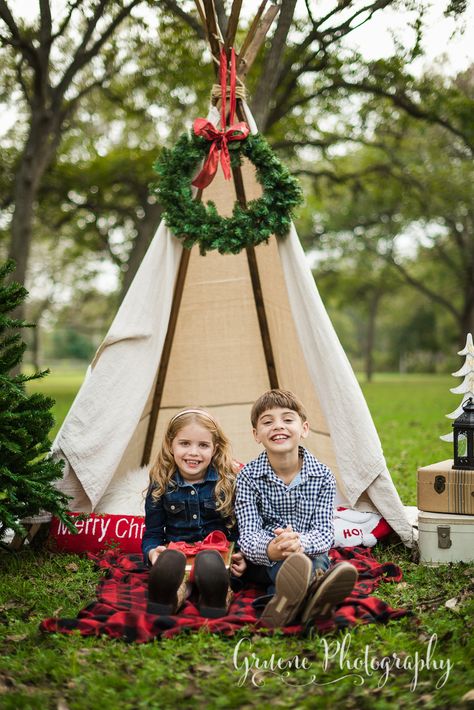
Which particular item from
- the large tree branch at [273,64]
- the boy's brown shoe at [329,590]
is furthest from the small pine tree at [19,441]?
the large tree branch at [273,64]

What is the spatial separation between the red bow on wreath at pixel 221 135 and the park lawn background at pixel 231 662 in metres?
2.61

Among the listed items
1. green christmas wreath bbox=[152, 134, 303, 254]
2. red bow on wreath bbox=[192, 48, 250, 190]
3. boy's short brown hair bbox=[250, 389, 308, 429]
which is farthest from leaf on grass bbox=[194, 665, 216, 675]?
red bow on wreath bbox=[192, 48, 250, 190]

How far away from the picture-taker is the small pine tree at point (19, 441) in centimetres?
399

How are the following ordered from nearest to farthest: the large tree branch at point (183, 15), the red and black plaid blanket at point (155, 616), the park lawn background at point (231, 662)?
the park lawn background at point (231, 662) < the red and black plaid blanket at point (155, 616) < the large tree branch at point (183, 15)

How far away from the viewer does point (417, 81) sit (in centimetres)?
1066

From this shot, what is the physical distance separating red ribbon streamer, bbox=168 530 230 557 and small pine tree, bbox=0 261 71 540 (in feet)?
2.94

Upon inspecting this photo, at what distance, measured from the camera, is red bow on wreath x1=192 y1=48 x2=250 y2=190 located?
4688 mm

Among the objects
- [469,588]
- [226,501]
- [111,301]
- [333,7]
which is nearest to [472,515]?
[469,588]

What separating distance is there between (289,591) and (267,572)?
508 mm

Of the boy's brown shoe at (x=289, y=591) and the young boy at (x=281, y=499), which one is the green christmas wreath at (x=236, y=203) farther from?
the boy's brown shoe at (x=289, y=591)

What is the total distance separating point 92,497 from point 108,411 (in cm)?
55

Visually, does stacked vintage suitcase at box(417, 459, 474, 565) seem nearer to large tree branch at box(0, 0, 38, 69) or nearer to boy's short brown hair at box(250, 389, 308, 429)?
boy's short brown hair at box(250, 389, 308, 429)

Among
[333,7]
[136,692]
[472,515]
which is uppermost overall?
[333,7]

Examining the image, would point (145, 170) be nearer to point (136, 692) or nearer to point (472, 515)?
point (472, 515)
